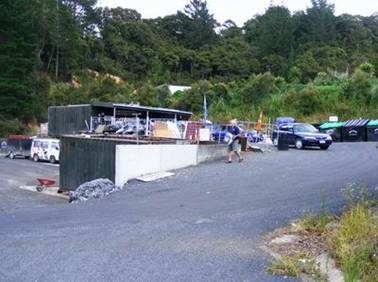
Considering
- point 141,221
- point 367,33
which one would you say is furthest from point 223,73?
point 141,221

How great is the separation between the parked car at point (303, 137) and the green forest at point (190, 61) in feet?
53.0

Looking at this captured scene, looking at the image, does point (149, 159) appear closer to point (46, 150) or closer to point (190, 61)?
point (46, 150)

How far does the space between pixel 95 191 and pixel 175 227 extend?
421 inches

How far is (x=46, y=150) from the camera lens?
4641 cm

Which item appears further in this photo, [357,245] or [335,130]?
[335,130]

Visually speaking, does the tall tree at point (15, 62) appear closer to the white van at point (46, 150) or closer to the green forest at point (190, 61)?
Answer: the green forest at point (190, 61)

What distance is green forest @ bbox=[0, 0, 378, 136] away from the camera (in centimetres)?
5572

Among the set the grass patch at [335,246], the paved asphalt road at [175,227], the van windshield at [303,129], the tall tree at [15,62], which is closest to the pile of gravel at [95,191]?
the paved asphalt road at [175,227]

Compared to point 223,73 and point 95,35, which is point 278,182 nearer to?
point 223,73

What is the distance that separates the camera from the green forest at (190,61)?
55719 millimetres

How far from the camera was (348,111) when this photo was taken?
50.8 metres

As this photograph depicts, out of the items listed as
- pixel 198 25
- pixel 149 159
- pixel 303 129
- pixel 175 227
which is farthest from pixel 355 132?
pixel 198 25

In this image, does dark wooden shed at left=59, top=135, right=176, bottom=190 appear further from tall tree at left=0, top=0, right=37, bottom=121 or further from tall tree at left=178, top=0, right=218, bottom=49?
tall tree at left=178, top=0, right=218, bottom=49

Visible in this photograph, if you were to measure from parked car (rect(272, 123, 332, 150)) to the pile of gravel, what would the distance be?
14.7m
